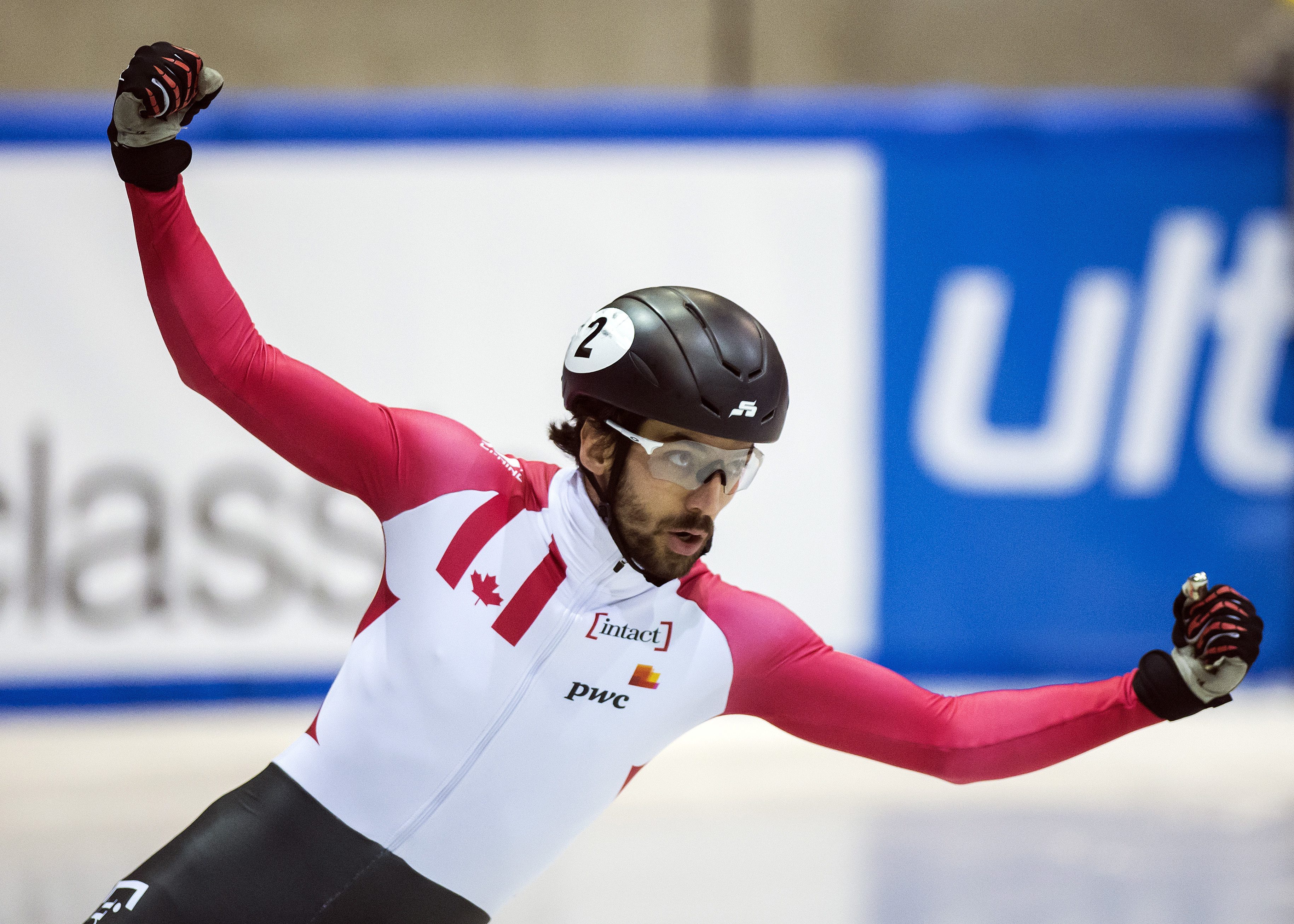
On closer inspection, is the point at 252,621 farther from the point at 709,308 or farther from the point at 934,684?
the point at 709,308

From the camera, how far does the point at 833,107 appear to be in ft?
21.2

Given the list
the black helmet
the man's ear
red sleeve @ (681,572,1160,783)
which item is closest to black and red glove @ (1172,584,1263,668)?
red sleeve @ (681,572,1160,783)

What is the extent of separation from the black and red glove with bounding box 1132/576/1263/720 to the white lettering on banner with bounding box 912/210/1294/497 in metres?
4.34

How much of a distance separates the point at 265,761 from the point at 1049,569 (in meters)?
3.88

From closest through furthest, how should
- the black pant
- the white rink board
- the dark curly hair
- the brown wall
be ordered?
the black pant < the dark curly hair < the white rink board < the brown wall

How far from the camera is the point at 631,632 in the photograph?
2.20m

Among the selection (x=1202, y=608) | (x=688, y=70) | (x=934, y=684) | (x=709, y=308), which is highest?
(x=688, y=70)

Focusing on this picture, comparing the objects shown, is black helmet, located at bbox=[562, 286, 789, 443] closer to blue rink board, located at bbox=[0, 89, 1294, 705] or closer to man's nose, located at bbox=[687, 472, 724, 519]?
man's nose, located at bbox=[687, 472, 724, 519]

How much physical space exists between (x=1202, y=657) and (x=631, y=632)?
944mm

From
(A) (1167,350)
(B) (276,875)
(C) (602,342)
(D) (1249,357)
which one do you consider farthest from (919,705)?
(D) (1249,357)

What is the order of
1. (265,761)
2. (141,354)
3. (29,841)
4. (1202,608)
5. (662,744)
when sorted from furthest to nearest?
(141,354), (265,761), (29,841), (662,744), (1202,608)

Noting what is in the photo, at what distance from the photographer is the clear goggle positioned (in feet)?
6.79

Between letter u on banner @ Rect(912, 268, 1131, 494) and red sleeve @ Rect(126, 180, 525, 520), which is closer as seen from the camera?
red sleeve @ Rect(126, 180, 525, 520)

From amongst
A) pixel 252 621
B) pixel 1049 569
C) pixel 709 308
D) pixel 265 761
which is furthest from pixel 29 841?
pixel 1049 569
